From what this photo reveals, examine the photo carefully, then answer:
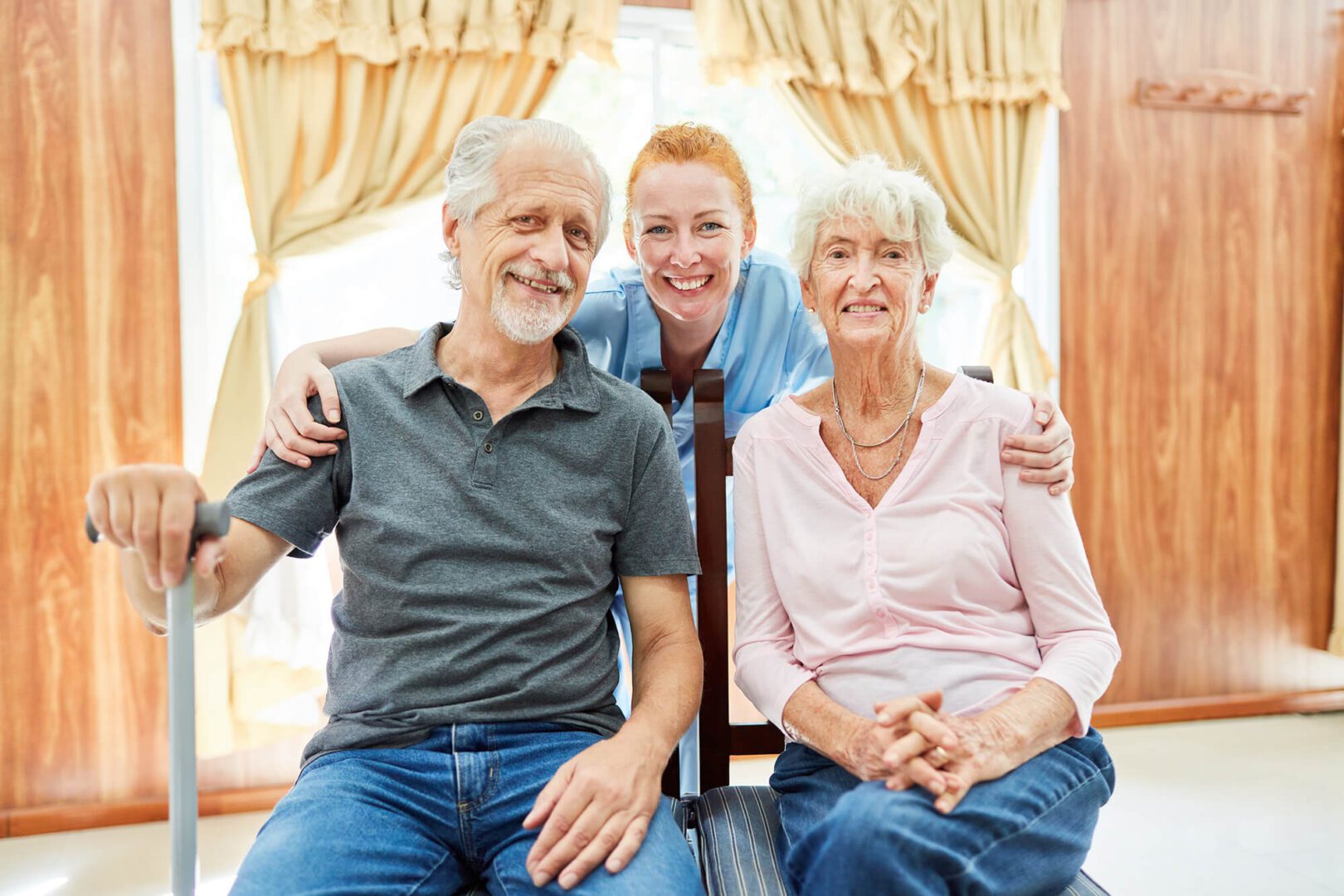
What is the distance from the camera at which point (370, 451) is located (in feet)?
4.64

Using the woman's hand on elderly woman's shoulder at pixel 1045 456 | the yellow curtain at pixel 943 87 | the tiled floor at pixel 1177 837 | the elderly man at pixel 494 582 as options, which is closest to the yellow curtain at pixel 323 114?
the tiled floor at pixel 1177 837

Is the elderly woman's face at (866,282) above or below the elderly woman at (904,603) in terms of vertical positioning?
above

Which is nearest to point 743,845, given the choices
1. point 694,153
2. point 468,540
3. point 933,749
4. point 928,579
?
point 933,749

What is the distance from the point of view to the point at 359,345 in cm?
167

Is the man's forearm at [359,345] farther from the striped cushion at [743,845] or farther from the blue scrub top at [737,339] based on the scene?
the striped cushion at [743,845]

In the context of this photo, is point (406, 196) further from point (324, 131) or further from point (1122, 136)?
point (1122, 136)

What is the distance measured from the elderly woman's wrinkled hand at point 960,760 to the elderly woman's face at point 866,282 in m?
0.60

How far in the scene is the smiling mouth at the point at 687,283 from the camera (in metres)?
1.83

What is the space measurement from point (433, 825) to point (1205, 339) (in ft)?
10.7

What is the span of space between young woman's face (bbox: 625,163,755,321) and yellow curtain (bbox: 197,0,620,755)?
127cm

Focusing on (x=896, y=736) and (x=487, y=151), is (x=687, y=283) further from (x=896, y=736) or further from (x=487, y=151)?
(x=896, y=736)

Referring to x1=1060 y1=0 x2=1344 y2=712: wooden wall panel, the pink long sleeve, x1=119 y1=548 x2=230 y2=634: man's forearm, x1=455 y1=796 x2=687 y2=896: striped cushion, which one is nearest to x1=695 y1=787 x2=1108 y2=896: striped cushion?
x1=455 y1=796 x2=687 y2=896: striped cushion

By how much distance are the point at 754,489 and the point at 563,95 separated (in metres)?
2.02

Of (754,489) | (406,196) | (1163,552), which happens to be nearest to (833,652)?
(754,489)
